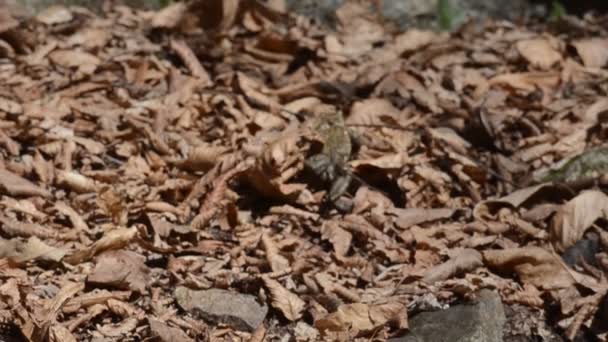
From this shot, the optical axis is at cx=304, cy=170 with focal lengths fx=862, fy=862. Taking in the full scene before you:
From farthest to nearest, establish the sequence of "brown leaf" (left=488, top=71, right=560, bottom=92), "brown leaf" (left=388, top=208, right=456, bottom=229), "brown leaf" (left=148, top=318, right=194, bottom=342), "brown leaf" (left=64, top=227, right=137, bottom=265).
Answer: "brown leaf" (left=488, top=71, right=560, bottom=92) → "brown leaf" (left=388, top=208, right=456, bottom=229) → "brown leaf" (left=64, top=227, right=137, bottom=265) → "brown leaf" (left=148, top=318, right=194, bottom=342)

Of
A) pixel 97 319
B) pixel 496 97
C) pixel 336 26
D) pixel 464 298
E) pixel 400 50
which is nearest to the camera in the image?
pixel 97 319

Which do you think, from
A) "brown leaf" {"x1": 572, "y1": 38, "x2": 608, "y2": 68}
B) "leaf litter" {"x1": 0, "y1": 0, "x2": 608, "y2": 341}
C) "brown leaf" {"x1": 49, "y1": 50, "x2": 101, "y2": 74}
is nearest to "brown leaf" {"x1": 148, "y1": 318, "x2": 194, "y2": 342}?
"leaf litter" {"x1": 0, "y1": 0, "x2": 608, "y2": 341}

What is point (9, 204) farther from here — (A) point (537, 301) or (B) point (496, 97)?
(B) point (496, 97)

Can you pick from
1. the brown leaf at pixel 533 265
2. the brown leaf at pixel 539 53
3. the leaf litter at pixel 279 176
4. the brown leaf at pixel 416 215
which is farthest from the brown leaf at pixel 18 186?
the brown leaf at pixel 539 53

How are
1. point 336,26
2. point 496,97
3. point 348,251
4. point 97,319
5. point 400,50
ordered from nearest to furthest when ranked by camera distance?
point 97,319 < point 348,251 < point 496,97 < point 400,50 < point 336,26

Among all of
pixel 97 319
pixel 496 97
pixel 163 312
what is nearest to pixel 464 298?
pixel 163 312

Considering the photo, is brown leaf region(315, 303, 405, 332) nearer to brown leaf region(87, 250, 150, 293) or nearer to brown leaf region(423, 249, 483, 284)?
brown leaf region(423, 249, 483, 284)
